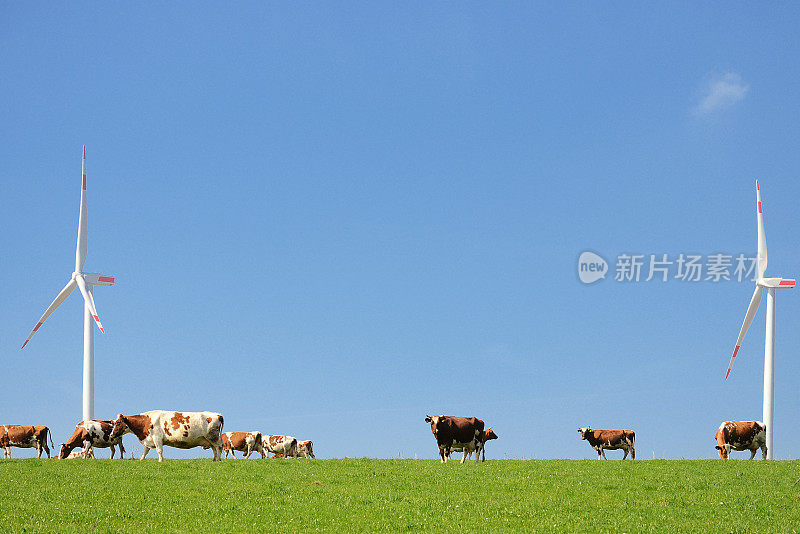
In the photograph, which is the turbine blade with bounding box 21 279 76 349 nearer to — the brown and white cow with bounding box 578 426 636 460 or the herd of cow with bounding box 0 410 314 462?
the herd of cow with bounding box 0 410 314 462

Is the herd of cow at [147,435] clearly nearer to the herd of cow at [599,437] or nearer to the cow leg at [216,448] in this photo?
the cow leg at [216,448]

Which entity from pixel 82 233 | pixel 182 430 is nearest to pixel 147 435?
pixel 182 430

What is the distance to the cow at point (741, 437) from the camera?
43750 millimetres

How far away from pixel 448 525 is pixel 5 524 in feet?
35.3

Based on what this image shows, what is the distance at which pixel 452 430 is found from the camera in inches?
1313

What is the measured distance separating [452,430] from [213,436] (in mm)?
10495

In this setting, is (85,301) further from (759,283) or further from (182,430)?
(759,283)

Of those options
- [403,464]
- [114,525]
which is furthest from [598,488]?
[114,525]

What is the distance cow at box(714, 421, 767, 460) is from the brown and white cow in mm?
4774

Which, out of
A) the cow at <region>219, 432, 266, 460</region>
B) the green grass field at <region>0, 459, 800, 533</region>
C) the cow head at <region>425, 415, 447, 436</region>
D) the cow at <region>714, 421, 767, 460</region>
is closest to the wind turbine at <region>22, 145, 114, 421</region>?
the cow at <region>219, 432, 266, 460</region>

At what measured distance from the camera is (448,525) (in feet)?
60.1

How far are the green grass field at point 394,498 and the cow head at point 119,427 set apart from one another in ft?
20.6

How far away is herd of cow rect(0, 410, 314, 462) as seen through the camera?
33.4 m

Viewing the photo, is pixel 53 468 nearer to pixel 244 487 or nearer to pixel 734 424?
pixel 244 487
